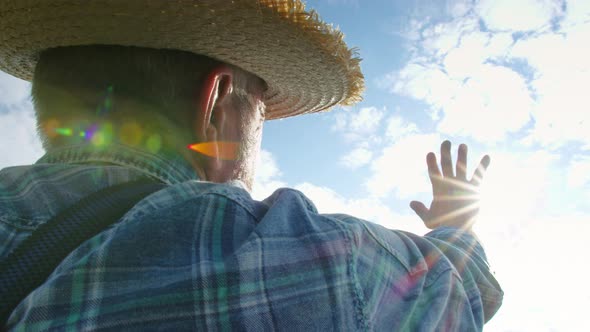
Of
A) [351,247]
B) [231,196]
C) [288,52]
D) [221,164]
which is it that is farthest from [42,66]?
[351,247]

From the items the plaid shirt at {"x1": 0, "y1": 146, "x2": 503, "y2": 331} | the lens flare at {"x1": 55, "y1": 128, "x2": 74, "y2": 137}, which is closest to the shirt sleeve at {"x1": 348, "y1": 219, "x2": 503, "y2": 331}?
the plaid shirt at {"x1": 0, "y1": 146, "x2": 503, "y2": 331}

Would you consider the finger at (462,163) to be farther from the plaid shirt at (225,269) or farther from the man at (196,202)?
the plaid shirt at (225,269)

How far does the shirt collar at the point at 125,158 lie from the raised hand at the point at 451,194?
1230 millimetres

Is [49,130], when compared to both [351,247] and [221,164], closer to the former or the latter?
[221,164]

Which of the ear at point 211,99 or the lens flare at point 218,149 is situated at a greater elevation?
the ear at point 211,99

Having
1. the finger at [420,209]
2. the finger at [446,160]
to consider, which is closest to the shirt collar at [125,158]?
the finger at [420,209]

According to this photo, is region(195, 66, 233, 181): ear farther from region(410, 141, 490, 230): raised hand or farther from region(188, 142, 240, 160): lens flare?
region(410, 141, 490, 230): raised hand

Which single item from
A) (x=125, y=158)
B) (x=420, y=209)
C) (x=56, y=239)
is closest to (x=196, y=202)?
(x=56, y=239)

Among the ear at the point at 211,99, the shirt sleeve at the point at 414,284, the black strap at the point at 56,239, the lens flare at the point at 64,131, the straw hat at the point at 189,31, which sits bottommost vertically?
the shirt sleeve at the point at 414,284

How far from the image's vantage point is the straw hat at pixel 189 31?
2066mm

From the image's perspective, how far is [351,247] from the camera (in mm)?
1199

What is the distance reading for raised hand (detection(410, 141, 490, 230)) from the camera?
2.26m

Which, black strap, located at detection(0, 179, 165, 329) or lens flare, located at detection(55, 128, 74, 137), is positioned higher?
lens flare, located at detection(55, 128, 74, 137)

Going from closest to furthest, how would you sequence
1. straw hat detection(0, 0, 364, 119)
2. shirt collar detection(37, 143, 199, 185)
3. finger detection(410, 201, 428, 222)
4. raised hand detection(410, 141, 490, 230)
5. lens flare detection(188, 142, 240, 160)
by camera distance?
shirt collar detection(37, 143, 199, 185) < lens flare detection(188, 142, 240, 160) < straw hat detection(0, 0, 364, 119) < raised hand detection(410, 141, 490, 230) < finger detection(410, 201, 428, 222)
